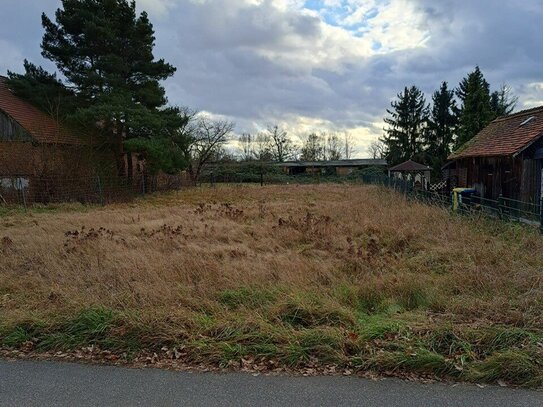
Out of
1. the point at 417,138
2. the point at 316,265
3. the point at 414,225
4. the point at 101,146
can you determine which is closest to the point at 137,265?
the point at 316,265

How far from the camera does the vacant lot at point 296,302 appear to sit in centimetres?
359

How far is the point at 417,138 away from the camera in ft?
159

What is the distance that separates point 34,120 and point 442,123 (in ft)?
140

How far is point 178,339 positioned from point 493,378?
3.02m

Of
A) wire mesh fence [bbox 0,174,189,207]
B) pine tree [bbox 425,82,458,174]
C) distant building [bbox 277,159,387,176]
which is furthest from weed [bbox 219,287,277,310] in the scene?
distant building [bbox 277,159,387,176]

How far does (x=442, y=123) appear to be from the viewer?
45.3 meters

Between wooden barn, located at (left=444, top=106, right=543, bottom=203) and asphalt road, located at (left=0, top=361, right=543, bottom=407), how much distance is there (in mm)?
13249

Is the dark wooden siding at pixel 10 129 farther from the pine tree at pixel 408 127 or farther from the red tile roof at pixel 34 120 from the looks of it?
Result: the pine tree at pixel 408 127

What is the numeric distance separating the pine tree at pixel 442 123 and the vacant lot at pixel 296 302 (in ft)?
133

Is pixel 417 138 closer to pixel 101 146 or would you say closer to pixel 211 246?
pixel 101 146

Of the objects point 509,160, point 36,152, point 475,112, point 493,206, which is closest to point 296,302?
point 493,206

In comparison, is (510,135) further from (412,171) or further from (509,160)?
(412,171)

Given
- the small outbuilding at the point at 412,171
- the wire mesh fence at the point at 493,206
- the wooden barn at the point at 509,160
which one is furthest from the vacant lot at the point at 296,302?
the small outbuilding at the point at 412,171

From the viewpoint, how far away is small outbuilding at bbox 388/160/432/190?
114 feet
